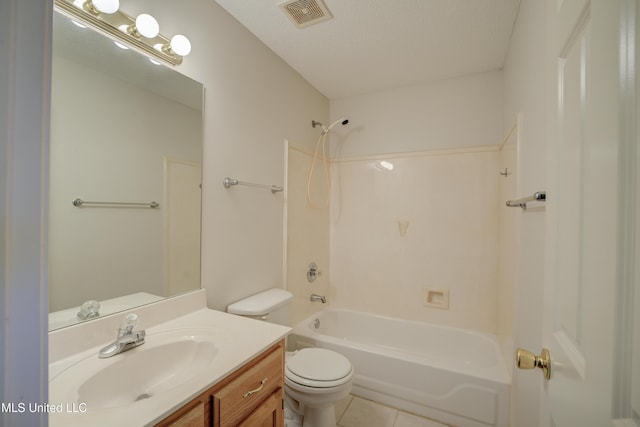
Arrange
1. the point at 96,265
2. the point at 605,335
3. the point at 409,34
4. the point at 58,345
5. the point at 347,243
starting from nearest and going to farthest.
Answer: the point at 605,335
the point at 58,345
the point at 96,265
the point at 409,34
the point at 347,243

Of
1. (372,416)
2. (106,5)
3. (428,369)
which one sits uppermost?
(106,5)

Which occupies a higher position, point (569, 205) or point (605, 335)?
point (569, 205)

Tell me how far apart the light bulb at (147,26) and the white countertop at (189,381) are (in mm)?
1243

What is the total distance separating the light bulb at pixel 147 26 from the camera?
1083 millimetres

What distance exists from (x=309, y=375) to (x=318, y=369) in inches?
3.0

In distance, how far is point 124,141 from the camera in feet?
3.65

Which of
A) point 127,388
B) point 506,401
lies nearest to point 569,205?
point 127,388

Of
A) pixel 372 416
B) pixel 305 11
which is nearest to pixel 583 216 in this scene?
pixel 305 11

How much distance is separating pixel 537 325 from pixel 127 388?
5.20 ft

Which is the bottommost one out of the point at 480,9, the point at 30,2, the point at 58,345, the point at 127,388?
the point at 127,388

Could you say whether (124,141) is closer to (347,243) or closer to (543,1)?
(543,1)

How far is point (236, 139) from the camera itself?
1.63 metres

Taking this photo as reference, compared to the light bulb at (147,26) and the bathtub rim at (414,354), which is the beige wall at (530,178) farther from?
the light bulb at (147,26)

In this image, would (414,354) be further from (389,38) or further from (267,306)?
(389,38)
